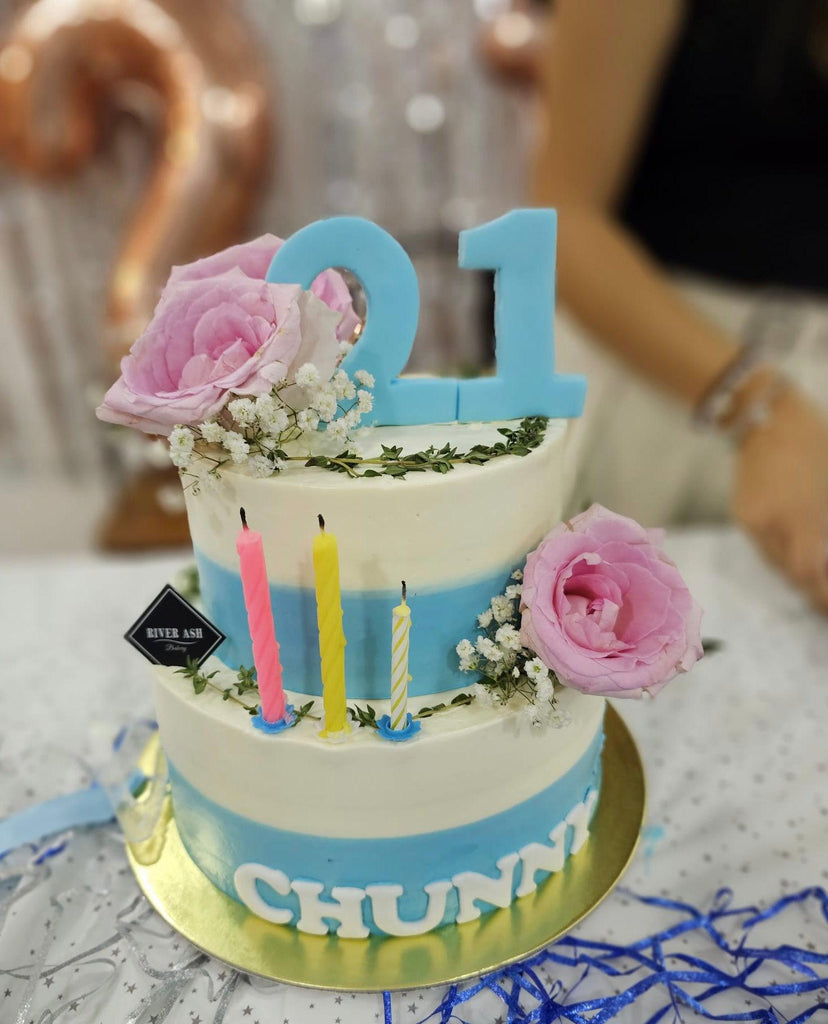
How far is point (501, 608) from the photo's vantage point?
0.75m

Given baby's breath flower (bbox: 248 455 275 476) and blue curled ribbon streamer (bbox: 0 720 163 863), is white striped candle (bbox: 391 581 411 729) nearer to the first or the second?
baby's breath flower (bbox: 248 455 275 476)

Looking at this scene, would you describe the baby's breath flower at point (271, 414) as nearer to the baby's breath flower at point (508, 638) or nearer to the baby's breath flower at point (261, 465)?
the baby's breath flower at point (261, 465)

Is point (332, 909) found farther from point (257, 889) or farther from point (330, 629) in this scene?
point (330, 629)

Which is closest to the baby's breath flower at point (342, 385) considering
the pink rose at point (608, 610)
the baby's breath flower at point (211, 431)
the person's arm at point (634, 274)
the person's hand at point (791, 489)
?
the baby's breath flower at point (211, 431)

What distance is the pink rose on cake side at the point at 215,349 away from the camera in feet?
2.13

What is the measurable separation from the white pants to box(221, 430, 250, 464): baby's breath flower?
35.9 inches

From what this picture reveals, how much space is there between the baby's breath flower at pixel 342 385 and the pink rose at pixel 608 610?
9.1 inches

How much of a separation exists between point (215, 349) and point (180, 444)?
9 centimetres

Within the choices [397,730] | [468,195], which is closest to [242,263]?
[397,730]

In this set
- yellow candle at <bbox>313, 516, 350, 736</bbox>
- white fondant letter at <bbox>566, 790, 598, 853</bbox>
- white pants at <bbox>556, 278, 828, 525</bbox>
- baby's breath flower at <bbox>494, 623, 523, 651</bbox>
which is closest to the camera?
yellow candle at <bbox>313, 516, 350, 736</bbox>

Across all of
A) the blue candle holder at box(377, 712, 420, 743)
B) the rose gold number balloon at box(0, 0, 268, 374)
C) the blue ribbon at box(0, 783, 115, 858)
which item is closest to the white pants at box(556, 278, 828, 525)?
the blue candle holder at box(377, 712, 420, 743)

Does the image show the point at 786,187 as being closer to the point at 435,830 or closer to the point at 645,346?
the point at 645,346

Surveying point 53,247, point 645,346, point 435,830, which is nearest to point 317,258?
point 435,830

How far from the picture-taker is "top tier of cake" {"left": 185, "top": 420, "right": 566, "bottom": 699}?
0.69 metres
